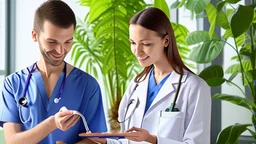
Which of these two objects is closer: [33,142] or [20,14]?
[33,142]

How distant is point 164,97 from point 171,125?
0.13 metres

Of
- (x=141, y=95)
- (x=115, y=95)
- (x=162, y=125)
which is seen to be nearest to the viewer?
(x=162, y=125)

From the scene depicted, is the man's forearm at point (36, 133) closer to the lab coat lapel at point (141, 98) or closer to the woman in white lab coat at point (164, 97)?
the woman in white lab coat at point (164, 97)

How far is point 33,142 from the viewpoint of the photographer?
4.99 feet

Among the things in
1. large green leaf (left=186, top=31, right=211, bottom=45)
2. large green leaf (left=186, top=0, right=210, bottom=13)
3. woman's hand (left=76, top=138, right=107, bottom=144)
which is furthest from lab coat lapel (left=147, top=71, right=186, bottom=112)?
large green leaf (left=186, top=31, right=211, bottom=45)

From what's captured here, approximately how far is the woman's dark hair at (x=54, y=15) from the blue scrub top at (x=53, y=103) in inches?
8.0

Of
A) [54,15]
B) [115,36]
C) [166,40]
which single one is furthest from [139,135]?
[115,36]

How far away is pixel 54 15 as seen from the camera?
1514 millimetres

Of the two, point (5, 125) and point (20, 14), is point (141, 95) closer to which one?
point (5, 125)

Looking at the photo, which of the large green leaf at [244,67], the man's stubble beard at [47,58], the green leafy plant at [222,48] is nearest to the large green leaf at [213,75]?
the green leafy plant at [222,48]

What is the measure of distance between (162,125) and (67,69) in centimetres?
41

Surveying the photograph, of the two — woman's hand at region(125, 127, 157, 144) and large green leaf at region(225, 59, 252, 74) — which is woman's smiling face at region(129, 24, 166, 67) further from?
large green leaf at region(225, 59, 252, 74)

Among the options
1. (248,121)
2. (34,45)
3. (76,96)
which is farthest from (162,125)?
(34,45)

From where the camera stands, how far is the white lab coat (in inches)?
66.9
